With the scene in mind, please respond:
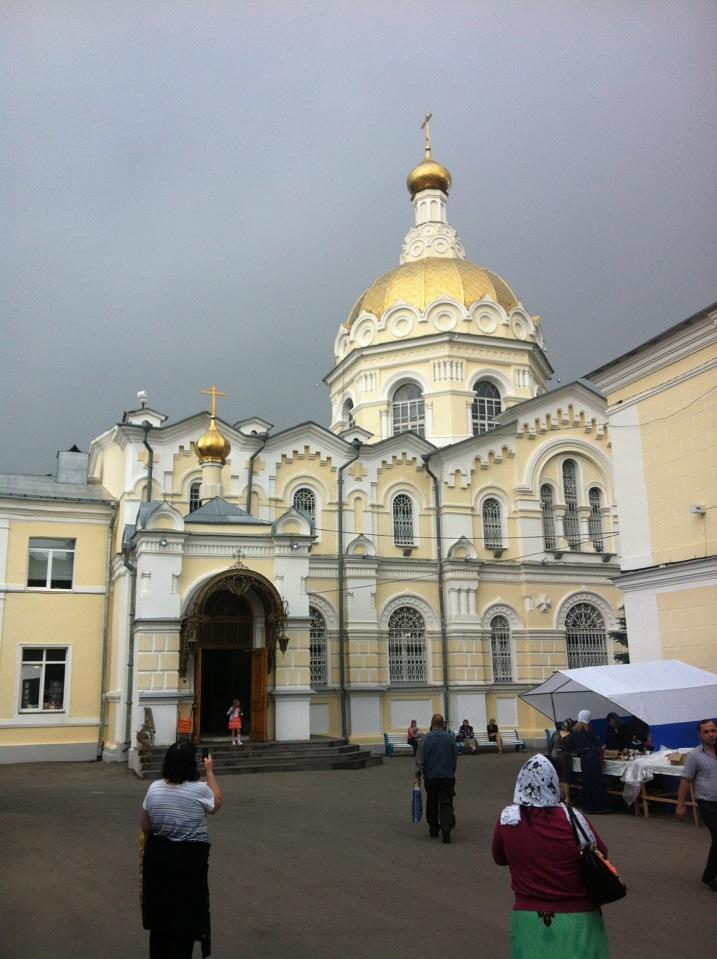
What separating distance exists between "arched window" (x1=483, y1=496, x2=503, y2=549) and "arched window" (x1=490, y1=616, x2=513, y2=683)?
229 centimetres

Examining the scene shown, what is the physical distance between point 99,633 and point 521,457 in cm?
1367

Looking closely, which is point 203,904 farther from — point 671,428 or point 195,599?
point 195,599

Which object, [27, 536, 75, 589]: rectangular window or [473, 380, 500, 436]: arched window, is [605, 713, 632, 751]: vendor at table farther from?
[473, 380, 500, 436]: arched window

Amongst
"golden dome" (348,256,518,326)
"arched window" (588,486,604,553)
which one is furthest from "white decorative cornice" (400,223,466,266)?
"arched window" (588,486,604,553)

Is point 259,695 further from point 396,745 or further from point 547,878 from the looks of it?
point 547,878

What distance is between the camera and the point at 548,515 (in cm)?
2722

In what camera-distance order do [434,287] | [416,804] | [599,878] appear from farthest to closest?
[434,287] → [416,804] → [599,878]

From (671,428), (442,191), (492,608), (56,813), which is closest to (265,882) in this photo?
(56,813)

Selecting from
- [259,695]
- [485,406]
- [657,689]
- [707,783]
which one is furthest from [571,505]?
[707,783]

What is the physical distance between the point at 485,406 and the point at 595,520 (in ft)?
18.2

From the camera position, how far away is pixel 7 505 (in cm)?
2262

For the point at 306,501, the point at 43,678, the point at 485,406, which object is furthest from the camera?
the point at 485,406

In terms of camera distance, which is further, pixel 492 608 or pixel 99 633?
pixel 492 608

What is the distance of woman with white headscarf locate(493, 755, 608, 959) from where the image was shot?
12.8 feet
